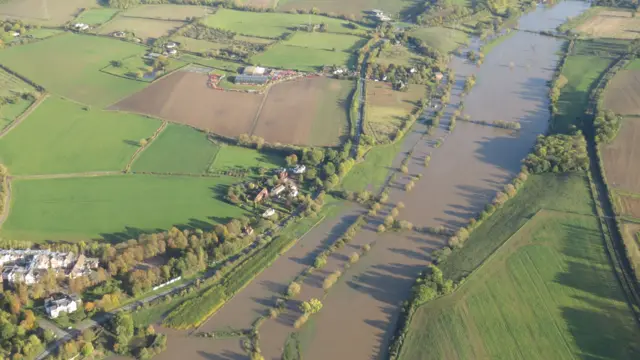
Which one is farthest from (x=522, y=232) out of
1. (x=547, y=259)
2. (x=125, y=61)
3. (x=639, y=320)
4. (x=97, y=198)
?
(x=125, y=61)

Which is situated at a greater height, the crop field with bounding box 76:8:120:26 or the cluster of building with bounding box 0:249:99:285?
the crop field with bounding box 76:8:120:26

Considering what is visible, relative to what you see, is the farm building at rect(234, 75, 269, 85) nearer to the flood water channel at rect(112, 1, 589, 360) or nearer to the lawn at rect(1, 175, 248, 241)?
the flood water channel at rect(112, 1, 589, 360)

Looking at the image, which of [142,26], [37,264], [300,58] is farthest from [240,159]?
[142,26]

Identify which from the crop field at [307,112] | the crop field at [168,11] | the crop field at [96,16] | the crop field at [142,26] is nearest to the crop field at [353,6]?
the crop field at [168,11]

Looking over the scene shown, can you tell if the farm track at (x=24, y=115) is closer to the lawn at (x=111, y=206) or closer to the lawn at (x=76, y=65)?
the lawn at (x=76, y=65)

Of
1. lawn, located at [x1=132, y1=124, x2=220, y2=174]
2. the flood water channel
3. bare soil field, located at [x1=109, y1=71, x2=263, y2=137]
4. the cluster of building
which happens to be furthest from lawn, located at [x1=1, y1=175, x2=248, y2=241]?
bare soil field, located at [x1=109, y1=71, x2=263, y2=137]
